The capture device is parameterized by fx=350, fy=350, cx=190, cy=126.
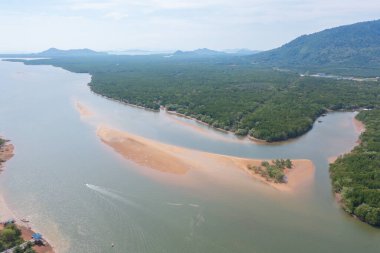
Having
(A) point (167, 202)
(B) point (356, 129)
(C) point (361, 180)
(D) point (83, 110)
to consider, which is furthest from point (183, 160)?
(D) point (83, 110)

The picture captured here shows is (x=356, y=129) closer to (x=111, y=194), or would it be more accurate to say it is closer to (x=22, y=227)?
(x=111, y=194)

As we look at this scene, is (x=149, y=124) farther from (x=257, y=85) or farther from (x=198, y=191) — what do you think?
(x=257, y=85)

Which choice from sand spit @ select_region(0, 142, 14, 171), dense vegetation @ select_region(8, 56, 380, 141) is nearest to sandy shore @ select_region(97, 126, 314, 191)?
dense vegetation @ select_region(8, 56, 380, 141)

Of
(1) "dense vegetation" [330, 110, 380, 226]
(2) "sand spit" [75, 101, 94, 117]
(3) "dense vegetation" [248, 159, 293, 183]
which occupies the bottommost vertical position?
(2) "sand spit" [75, 101, 94, 117]

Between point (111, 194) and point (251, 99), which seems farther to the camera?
point (251, 99)

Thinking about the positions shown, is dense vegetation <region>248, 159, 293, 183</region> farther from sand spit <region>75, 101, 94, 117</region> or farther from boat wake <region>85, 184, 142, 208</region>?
sand spit <region>75, 101, 94, 117</region>

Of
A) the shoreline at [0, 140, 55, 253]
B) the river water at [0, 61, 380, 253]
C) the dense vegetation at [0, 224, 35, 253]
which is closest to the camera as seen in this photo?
the dense vegetation at [0, 224, 35, 253]
